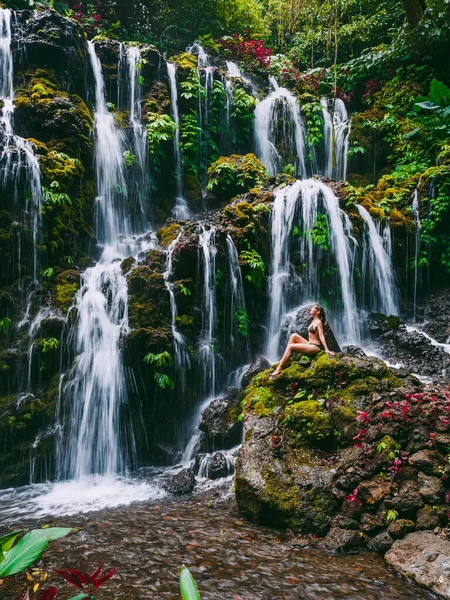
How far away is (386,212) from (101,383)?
8.87m

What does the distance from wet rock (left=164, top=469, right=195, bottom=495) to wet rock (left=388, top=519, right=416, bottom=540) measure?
304 cm

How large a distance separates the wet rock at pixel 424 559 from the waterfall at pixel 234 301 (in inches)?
220

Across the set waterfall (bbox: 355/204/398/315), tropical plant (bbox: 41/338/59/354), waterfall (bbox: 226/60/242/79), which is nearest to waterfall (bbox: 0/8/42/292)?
tropical plant (bbox: 41/338/59/354)

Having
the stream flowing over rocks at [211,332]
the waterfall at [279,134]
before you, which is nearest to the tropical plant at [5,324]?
the stream flowing over rocks at [211,332]

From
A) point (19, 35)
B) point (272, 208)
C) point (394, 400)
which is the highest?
point (19, 35)

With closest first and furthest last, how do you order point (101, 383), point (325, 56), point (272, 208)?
1. point (101, 383)
2. point (272, 208)
3. point (325, 56)

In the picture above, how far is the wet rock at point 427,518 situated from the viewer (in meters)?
3.97

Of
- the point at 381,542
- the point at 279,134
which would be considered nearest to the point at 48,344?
the point at 381,542

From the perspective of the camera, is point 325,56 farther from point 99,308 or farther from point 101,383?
point 101,383

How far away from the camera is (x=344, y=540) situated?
4.18 m

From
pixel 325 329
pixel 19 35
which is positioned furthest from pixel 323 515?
pixel 19 35

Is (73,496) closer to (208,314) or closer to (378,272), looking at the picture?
(208,314)

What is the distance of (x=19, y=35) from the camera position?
40.4 feet

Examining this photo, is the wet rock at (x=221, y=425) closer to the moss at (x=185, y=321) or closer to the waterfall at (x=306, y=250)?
the moss at (x=185, y=321)
